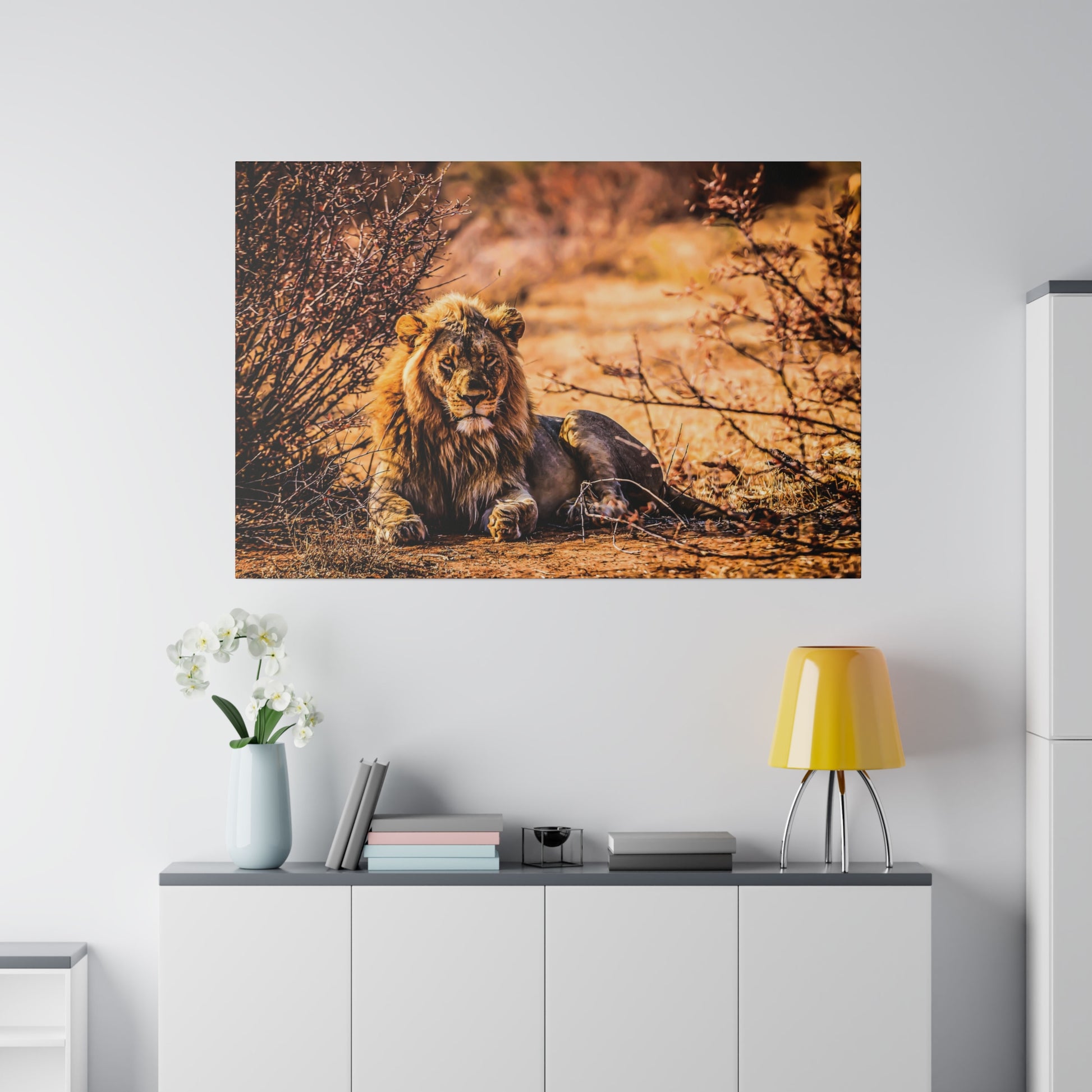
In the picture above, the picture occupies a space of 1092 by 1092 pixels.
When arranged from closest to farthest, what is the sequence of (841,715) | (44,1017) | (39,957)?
(841,715)
(39,957)
(44,1017)

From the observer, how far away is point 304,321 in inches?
91.6

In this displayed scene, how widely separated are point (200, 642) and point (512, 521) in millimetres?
734

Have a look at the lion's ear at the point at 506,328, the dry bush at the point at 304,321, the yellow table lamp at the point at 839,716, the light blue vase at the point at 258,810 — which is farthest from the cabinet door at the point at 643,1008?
the lion's ear at the point at 506,328

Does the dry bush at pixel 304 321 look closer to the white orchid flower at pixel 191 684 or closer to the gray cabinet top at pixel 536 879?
the white orchid flower at pixel 191 684

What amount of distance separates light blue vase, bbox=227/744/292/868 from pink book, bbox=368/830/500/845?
0.67 feet

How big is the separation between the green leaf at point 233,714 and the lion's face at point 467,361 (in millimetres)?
794

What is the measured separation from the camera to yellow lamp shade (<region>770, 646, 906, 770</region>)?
81.6 inches

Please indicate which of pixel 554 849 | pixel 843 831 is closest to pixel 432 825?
pixel 554 849

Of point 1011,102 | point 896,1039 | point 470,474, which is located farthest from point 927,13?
point 896,1039

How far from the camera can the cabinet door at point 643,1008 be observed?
212 cm

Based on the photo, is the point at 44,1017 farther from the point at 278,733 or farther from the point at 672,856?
the point at 672,856

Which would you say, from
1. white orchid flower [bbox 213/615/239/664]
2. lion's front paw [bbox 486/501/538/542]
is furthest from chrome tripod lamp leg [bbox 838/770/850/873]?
white orchid flower [bbox 213/615/239/664]

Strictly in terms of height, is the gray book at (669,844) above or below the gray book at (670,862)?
above

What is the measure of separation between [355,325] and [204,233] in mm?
403
